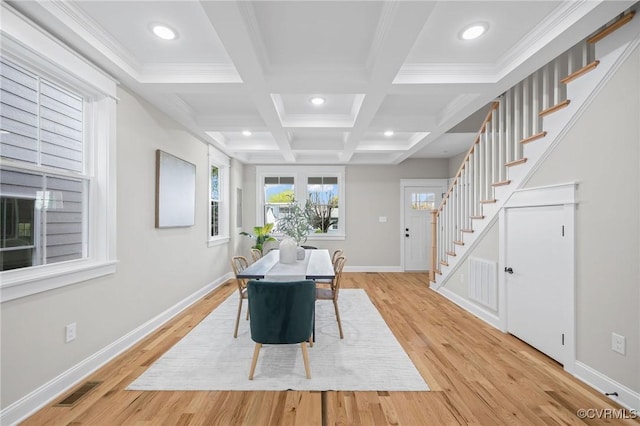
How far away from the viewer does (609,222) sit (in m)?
2.00

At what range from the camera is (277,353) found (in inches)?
101

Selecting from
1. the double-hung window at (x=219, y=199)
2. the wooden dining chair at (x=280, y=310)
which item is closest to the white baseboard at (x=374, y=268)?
the double-hung window at (x=219, y=199)

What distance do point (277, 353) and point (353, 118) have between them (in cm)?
287

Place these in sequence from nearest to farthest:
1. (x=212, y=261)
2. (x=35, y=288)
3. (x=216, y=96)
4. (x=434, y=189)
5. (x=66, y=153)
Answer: (x=35, y=288), (x=66, y=153), (x=216, y=96), (x=212, y=261), (x=434, y=189)

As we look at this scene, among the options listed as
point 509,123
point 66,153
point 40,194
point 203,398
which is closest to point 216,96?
point 66,153

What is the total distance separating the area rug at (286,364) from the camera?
2105mm

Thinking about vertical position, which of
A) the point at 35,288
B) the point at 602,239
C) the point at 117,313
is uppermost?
the point at 602,239

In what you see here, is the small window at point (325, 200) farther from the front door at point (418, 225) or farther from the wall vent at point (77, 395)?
the wall vent at point (77, 395)

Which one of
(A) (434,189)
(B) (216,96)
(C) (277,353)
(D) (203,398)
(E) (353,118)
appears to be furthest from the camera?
(A) (434,189)

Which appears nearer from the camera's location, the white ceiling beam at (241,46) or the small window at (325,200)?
the white ceiling beam at (241,46)

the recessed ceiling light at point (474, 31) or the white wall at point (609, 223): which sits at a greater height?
the recessed ceiling light at point (474, 31)

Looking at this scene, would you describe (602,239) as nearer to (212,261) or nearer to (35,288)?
(35,288)

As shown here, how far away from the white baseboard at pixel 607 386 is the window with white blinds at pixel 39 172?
4.02 metres

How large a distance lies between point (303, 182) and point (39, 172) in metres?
4.83
